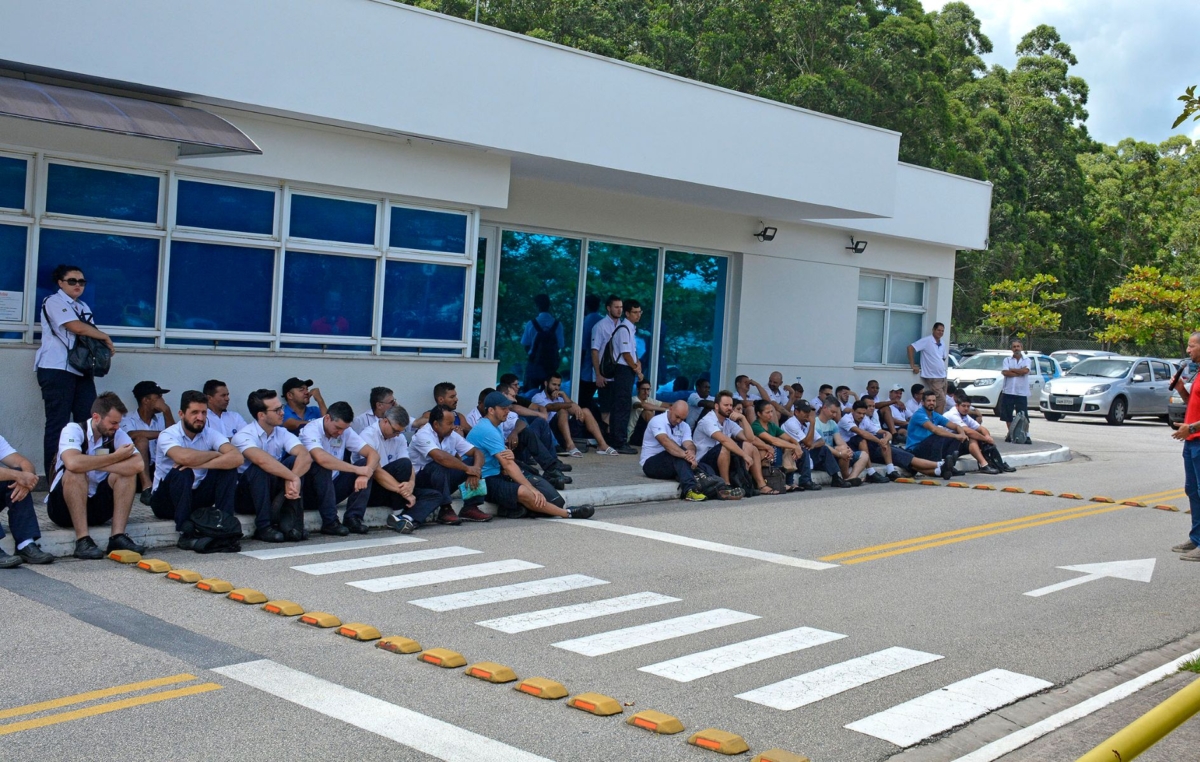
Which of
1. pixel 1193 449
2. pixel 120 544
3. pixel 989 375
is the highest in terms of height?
pixel 989 375

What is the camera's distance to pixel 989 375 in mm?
32094

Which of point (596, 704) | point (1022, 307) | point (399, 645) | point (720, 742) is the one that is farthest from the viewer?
point (1022, 307)

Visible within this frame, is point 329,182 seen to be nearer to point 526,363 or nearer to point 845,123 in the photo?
point 526,363

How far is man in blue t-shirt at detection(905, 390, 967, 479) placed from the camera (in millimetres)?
17688

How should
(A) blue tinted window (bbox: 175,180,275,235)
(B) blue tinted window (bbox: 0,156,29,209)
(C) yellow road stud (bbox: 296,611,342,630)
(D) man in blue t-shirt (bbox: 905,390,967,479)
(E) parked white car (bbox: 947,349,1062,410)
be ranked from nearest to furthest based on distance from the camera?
1. (C) yellow road stud (bbox: 296,611,342,630)
2. (B) blue tinted window (bbox: 0,156,29,209)
3. (A) blue tinted window (bbox: 175,180,275,235)
4. (D) man in blue t-shirt (bbox: 905,390,967,479)
5. (E) parked white car (bbox: 947,349,1062,410)

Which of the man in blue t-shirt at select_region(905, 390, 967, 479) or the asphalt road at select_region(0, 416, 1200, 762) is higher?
the man in blue t-shirt at select_region(905, 390, 967, 479)

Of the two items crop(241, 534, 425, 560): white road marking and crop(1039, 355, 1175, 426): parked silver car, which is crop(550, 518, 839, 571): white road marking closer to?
crop(241, 534, 425, 560): white road marking

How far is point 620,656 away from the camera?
23.2 feet

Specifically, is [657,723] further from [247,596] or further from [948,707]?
[247,596]

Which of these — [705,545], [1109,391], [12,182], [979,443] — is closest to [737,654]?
[705,545]

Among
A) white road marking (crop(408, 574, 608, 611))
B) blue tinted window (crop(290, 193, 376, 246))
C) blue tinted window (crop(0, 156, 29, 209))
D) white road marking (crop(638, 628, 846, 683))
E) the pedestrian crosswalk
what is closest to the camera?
the pedestrian crosswalk

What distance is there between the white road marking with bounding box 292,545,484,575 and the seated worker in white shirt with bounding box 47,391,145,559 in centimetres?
142

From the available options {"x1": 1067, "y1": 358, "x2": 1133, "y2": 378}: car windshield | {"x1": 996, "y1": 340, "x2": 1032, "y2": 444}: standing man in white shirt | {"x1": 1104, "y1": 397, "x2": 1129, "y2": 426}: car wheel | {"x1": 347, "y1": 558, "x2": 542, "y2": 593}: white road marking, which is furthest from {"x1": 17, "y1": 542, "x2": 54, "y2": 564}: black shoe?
{"x1": 1067, "y1": 358, "x2": 1133, "y2": 378}: car windshield

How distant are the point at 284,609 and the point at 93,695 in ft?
6.06
